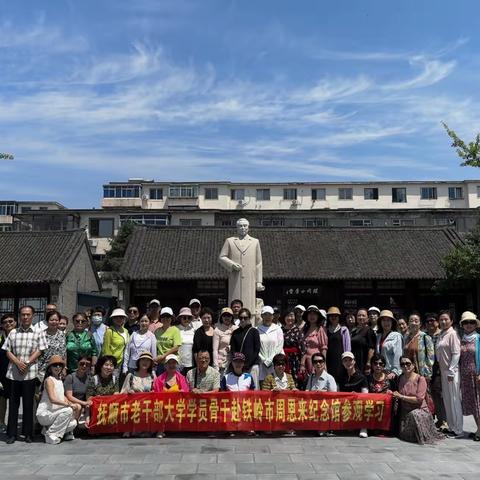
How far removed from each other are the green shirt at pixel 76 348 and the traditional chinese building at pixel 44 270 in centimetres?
1752

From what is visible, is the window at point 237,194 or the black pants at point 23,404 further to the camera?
the window at point 237,194

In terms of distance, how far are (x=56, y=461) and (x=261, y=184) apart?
155 ft

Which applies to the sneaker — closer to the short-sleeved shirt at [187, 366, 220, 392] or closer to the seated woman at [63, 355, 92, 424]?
the seated woman at [63, 355, 92, 424]

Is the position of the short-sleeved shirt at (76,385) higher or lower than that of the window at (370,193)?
lower

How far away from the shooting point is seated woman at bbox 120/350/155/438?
7621 millimetres

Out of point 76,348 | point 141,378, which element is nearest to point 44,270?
point 76,348

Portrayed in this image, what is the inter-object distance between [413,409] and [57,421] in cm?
465

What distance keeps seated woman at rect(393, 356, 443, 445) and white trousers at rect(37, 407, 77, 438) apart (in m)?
4.34

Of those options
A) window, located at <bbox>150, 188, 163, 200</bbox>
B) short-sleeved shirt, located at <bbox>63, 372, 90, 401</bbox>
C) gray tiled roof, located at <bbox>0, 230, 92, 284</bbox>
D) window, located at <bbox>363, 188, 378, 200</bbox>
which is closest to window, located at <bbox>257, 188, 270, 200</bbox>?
window, located at <bbox>363, 188, 378, 200</bbox>

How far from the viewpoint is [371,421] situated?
24.6 feet

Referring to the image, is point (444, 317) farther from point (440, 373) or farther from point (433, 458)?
point (433, 458)

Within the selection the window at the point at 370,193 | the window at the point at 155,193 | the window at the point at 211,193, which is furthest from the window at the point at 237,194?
the window at the point at 370,193

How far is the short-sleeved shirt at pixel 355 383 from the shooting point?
306 inches

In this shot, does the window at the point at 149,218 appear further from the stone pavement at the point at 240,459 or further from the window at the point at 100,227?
the stone pavement at the point at 240,459
